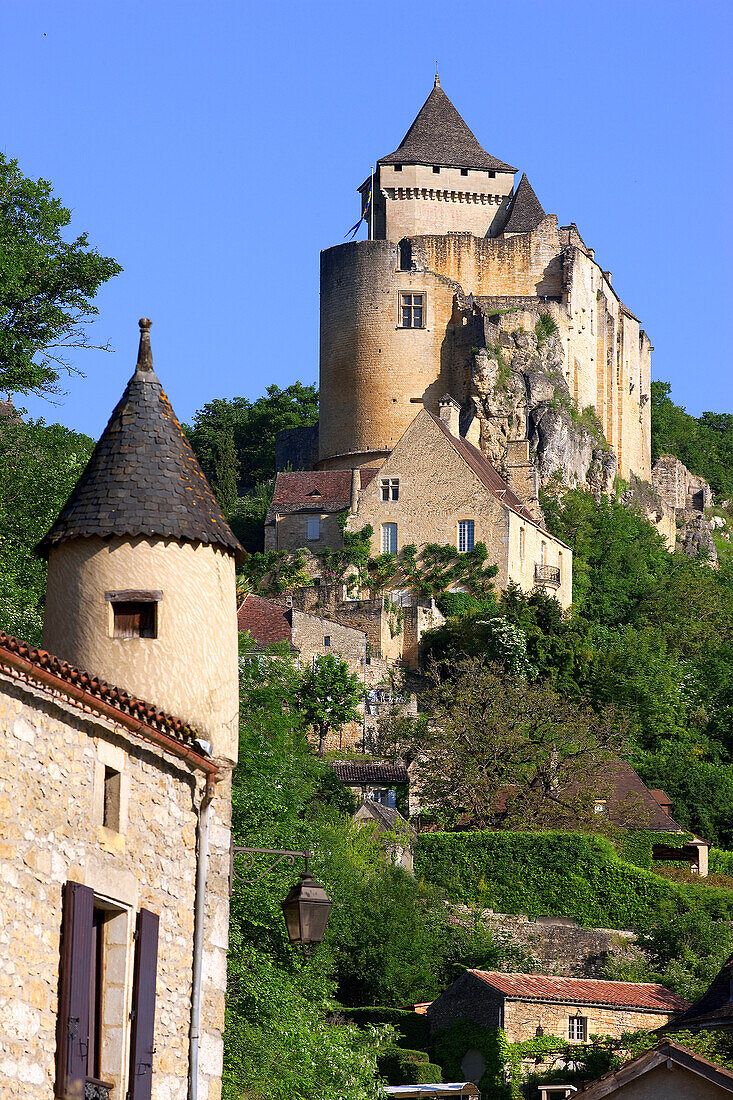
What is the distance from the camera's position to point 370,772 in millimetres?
49688

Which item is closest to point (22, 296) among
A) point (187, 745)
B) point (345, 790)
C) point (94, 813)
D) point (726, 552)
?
point (187, 745)

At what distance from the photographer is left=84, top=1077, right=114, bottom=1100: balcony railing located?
1096 centimetres

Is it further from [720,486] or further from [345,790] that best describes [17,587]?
[720,486]

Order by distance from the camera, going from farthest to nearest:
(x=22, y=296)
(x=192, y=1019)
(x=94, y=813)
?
(x=22, y=296) < (x=192, y=1019) < (x=94, y=813)

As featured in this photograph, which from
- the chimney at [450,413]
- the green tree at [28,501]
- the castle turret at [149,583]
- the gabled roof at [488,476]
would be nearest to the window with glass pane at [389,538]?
the gabled roof at [488,476]

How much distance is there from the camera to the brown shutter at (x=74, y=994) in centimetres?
1068

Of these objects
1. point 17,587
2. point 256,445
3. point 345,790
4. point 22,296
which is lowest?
point 345,790

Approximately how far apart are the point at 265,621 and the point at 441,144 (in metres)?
35.2

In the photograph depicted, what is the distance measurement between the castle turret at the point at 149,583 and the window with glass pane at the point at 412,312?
6075 centimetres

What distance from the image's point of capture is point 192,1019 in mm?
12859

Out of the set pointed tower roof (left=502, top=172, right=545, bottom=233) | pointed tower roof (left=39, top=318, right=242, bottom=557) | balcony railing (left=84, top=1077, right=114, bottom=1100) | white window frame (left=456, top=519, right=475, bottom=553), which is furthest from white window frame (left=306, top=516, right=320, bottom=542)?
balcony railing (left=84, top=1077, right=114, bottom=1100)

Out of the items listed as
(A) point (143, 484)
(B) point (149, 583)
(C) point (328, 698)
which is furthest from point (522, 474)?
(B) point (149, 583)

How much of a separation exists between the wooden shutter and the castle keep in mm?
59293

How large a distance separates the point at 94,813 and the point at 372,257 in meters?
65.0
